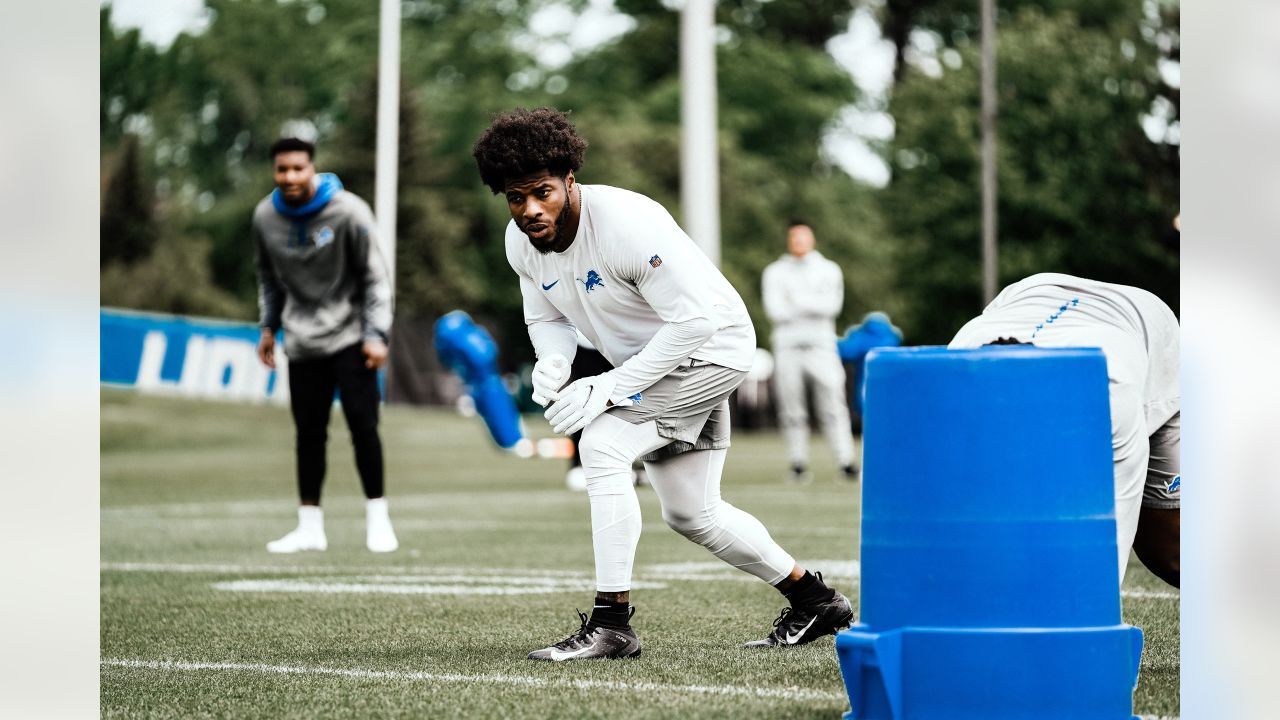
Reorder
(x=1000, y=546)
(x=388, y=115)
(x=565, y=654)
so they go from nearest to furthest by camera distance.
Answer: (x=1000, y=546) < (x=565, y=654) < (x=388, y=115)

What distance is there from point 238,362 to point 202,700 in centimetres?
2193

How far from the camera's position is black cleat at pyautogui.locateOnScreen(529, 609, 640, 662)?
17.4 ft

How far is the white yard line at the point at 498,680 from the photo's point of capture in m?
A: 4.62

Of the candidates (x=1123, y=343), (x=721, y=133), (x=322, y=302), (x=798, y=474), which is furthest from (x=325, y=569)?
(x=721, y=133)

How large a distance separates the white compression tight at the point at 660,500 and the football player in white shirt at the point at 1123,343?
1.13 m

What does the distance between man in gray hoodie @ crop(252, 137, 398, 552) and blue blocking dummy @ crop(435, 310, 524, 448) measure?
18.2 feet

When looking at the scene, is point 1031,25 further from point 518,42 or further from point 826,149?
point 518,42

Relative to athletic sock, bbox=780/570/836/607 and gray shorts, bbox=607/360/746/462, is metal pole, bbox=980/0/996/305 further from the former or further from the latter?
gray shorts, bbox=607/360/746/462

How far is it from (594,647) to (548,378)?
78cm

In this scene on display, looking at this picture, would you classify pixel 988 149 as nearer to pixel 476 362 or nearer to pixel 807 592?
pixel 476 362

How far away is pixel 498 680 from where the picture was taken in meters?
4.95

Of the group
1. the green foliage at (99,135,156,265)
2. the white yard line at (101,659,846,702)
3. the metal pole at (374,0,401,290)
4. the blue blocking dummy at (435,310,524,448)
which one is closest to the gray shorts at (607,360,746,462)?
the white yard line at (101,659,846,702)
